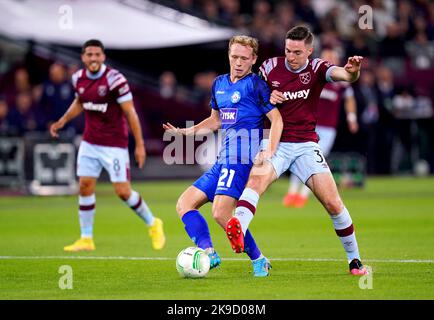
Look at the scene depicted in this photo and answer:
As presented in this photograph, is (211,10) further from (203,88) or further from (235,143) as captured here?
(235,143)

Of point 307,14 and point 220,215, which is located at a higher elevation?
point 307,14

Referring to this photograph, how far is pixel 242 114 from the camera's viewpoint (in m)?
10.0

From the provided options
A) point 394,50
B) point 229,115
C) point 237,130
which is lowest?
point 237,130

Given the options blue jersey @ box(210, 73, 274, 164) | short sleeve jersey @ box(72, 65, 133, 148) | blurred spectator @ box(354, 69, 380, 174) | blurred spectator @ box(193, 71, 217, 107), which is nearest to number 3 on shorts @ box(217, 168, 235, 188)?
blue jersey @ box(210, 73, 274, 164)

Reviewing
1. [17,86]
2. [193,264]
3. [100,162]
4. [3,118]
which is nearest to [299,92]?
[193,264]

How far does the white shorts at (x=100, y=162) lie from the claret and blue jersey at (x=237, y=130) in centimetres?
328

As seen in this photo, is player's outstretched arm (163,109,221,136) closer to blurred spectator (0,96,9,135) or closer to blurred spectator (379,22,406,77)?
blurred spectator (0,96,9,135)

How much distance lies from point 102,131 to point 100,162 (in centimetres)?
40

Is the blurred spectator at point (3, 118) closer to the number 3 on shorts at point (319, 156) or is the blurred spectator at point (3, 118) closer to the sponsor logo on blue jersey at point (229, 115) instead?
the sponsor logo on blue jersey at point (229, 115)

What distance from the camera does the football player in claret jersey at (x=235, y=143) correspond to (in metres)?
9.90

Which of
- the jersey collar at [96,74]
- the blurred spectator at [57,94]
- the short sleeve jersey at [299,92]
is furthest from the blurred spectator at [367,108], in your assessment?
the short sleeve jersey at [299,92]

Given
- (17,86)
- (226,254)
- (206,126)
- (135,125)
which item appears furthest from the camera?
(17,86)
